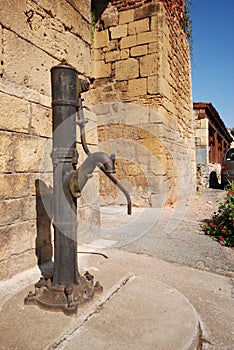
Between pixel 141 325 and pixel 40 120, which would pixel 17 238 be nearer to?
pixel 40 120

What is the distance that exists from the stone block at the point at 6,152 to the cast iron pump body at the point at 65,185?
1.77 ft

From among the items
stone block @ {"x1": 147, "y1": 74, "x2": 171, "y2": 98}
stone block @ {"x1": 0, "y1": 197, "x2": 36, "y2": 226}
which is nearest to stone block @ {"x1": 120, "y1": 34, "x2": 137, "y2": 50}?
stone block @ {"x1": 147, "y1": 74, "x2": 171, "y2": 98}

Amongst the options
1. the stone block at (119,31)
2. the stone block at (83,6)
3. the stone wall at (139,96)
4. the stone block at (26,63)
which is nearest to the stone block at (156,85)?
the stone wall at (139,96)

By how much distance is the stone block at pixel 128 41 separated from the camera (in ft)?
17.3

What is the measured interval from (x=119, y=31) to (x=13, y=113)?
4.29 m

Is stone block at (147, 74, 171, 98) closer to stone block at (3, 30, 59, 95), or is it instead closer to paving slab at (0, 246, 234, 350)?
stone block at (3, 30, 59, 95)

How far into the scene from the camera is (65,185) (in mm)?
1526

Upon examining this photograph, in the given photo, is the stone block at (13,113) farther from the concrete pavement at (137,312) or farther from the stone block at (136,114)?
the stone block at (136,114)

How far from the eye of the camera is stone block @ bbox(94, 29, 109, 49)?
18.3ft

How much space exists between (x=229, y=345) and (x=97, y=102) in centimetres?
504

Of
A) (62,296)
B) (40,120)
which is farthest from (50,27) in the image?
(62,296)

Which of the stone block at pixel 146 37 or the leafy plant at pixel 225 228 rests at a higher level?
the stone block at pixel 146 37

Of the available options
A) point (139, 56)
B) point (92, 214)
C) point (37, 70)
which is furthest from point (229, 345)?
point (139, 56)

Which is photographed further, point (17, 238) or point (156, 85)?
point (156, 85)
